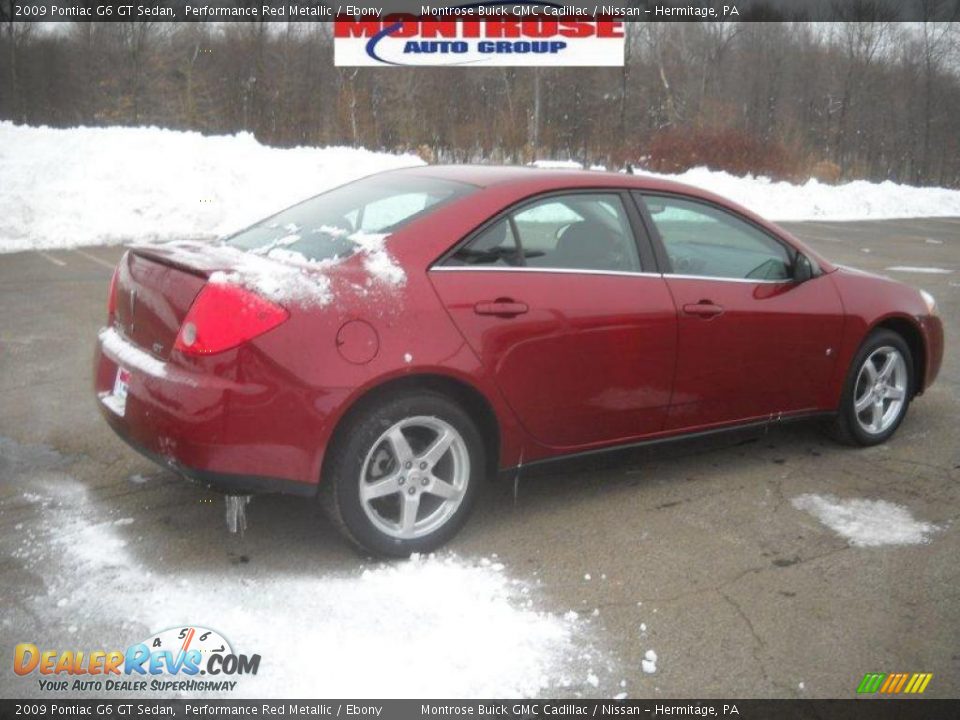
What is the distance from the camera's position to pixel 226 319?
338 cm

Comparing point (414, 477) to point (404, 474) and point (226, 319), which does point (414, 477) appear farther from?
point (226, 319)

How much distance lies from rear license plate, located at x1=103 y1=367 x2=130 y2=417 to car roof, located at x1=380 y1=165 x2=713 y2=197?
160 centimetres

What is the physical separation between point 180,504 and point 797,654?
2584 millimetres

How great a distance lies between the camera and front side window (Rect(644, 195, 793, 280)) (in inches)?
176

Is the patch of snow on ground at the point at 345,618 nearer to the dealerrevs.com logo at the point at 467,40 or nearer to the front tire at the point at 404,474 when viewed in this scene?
the front tire at the point at 404,474

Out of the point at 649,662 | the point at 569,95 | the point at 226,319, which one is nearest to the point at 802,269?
the point at 649,662

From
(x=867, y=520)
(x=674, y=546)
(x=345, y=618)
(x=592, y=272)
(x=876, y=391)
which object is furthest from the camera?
(x=876, y=391)

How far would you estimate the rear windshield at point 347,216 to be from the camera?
12.8ft

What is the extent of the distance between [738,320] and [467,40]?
2685cm

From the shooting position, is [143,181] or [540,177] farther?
[143,181]

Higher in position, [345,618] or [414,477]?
[414,477]

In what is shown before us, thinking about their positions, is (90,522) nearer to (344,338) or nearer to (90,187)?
(344,338)

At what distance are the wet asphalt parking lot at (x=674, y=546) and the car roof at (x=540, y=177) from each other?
122 cm

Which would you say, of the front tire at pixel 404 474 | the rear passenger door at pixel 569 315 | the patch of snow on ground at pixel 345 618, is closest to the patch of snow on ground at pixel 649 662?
the patch of snow on ground at pixel 345 618
